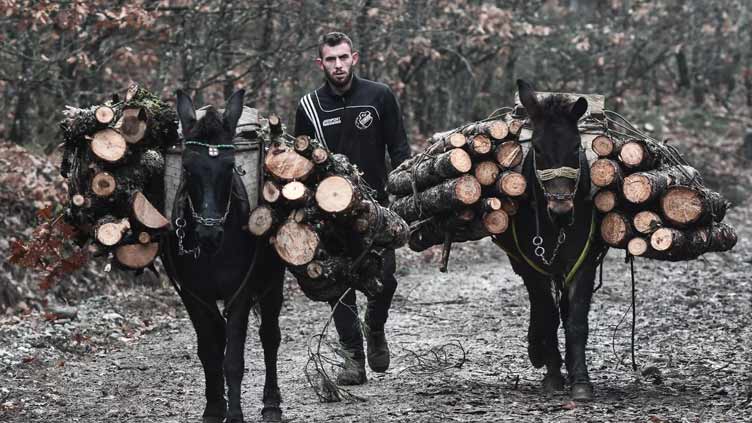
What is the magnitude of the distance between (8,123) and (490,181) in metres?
9.66

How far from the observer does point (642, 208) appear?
6984 mm

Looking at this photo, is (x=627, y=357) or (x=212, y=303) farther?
(x=627, y=357)

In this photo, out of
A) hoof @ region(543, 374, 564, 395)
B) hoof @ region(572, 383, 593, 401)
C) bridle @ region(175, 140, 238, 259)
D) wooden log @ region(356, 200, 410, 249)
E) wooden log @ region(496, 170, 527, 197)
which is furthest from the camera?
hoof @ region(543, 374, 564, 395)

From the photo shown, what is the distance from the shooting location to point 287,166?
6.06 meters

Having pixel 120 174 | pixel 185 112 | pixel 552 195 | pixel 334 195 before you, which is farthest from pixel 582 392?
pixel 120 174

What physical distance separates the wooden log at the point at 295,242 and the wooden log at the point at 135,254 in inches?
28.7

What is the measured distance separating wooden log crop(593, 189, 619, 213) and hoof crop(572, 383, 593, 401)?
3.93 feet

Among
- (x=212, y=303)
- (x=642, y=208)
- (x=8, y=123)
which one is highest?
(x=8, y=123)

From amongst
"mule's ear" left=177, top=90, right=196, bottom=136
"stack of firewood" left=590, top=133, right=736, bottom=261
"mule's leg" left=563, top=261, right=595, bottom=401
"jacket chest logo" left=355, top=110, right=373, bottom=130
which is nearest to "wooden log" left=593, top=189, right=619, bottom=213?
"stack of firewood" left=590, top=133, right=736, bottom=261

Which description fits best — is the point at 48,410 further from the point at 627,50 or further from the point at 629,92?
the point at 629,92

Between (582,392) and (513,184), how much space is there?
4.83 feet

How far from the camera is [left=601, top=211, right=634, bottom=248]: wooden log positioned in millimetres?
6930

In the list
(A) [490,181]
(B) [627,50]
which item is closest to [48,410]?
(A) [490,181]

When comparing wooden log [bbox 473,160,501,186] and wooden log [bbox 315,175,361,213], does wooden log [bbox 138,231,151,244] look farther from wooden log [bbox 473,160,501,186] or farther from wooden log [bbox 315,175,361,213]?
wooden log [bbox 473,160,501,186]
